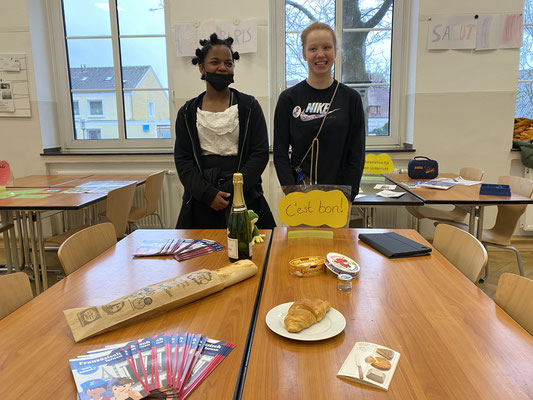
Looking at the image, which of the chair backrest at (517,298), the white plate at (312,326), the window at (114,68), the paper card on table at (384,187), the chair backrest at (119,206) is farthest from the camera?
the window at (114,68)

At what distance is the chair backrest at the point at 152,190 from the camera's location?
3254mm

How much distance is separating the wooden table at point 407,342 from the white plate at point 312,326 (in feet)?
0.05

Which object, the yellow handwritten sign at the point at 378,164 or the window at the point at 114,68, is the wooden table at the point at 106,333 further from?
the window at the point at 114,68

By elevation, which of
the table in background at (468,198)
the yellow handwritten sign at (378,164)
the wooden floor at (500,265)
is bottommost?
the wooden floor at (500,265)

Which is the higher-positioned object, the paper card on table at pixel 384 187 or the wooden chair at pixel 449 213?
the paper card on table at pixel 384 187

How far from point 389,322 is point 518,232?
3.62m

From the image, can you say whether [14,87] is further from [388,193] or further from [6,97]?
[388,193]

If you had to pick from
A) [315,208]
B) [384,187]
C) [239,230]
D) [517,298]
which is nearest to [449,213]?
[384,187]

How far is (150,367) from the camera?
0.70 m

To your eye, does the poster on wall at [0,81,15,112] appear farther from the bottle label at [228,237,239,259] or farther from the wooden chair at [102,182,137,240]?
the bottle label at [228,237,239,259]

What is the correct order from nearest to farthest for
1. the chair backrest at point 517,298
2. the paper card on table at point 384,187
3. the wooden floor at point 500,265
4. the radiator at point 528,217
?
the chair backrest at point 517,298, the paper card on table at point 384,187, the wooden floor at point 500,265, the radiator at point 528,217

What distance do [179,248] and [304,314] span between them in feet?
2.17

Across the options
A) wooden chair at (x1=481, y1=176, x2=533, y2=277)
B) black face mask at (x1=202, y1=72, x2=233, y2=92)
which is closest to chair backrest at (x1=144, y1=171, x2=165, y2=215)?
black face mask at (x1=202, y1=72, x2=233, y2=92)

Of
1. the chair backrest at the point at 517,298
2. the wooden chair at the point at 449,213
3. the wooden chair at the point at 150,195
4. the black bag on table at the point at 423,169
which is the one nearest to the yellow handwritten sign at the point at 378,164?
the black bag on table at the point at 423,169
